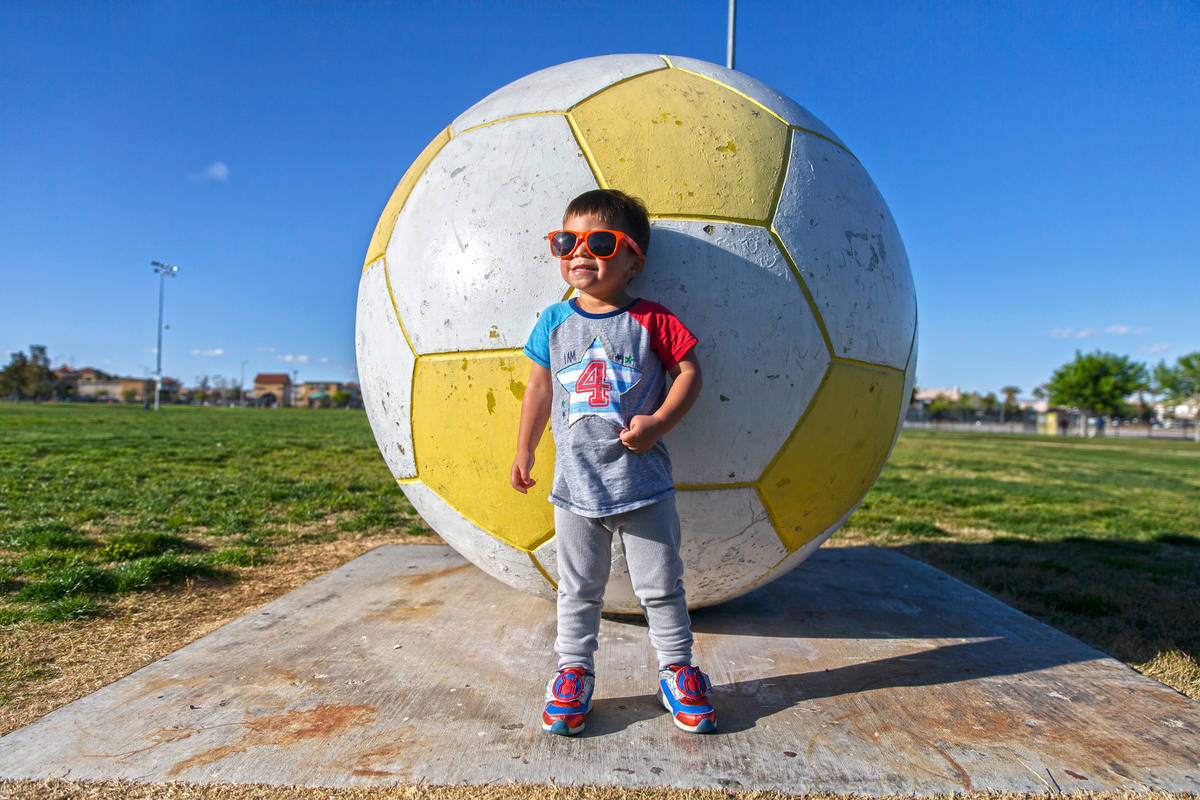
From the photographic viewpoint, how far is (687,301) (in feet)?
7.30

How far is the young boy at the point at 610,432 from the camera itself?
6.80ft

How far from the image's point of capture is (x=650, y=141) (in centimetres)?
237

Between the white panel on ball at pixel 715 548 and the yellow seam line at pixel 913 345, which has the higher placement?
the yellow seam line at pixel 913 345

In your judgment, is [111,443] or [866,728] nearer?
[866,728]

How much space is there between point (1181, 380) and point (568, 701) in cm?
6766

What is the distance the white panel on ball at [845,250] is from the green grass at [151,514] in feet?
10.4

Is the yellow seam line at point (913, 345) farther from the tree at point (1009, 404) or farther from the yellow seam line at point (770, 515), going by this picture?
the tree at point (1009, 404)

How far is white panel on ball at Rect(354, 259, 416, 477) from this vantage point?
263 centimetres

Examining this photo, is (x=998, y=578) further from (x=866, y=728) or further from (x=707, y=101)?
(x=707, y=101)

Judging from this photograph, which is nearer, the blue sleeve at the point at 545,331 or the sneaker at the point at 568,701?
the sneaker at the point at 568,701

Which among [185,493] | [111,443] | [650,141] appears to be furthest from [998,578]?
[111,443]

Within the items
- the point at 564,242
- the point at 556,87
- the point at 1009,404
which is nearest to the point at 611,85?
the point at 556,87

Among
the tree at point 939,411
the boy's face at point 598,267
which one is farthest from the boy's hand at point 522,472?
the tree at point 939,411

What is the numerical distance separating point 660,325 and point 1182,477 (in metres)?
16.6
